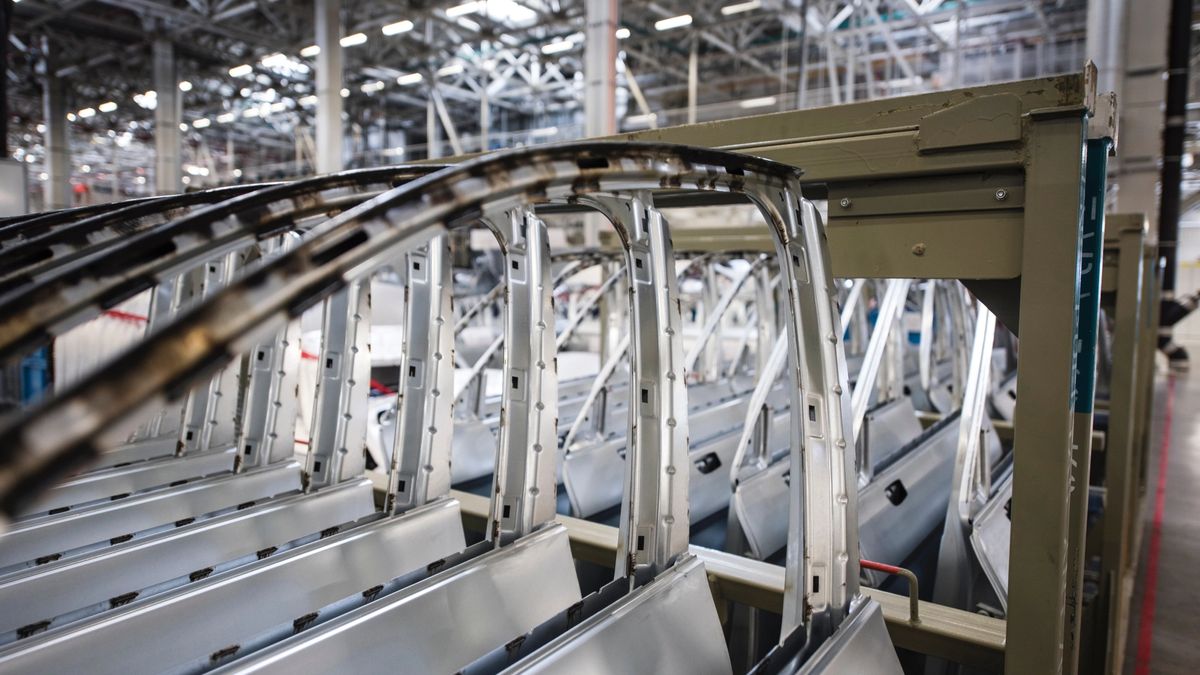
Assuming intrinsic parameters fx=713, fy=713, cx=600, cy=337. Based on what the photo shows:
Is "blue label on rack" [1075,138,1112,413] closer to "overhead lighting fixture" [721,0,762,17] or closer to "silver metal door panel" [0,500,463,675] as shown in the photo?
"silver metal door panel" [0,500,463,675]

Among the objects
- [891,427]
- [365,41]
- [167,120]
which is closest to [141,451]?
[891,427]

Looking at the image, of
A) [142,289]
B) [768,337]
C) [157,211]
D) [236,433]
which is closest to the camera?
[142,289]

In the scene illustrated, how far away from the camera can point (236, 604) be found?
1.82m

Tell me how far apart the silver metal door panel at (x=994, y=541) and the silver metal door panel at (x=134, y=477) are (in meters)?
2.88

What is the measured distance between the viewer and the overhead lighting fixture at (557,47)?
14.2m

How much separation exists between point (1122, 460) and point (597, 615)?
3473 millimetres

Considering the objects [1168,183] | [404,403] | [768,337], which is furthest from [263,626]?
[1168,183]

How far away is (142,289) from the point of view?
0.99 meters

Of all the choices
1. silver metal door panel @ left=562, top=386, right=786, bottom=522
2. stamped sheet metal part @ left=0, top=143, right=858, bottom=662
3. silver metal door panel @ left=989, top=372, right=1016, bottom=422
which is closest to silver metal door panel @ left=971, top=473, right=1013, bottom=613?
stamped sheet metal part @ left=0, top=143, right=858, bottom=662

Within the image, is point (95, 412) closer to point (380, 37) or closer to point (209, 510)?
point (209, 510)

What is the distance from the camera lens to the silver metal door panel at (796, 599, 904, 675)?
1.47 metres

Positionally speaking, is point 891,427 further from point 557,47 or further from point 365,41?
point 365,41

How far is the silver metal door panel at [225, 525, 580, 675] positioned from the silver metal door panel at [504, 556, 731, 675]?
9 cm

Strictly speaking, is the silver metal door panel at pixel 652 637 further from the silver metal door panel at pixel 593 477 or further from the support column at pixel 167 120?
the support column at pixel 167 120
